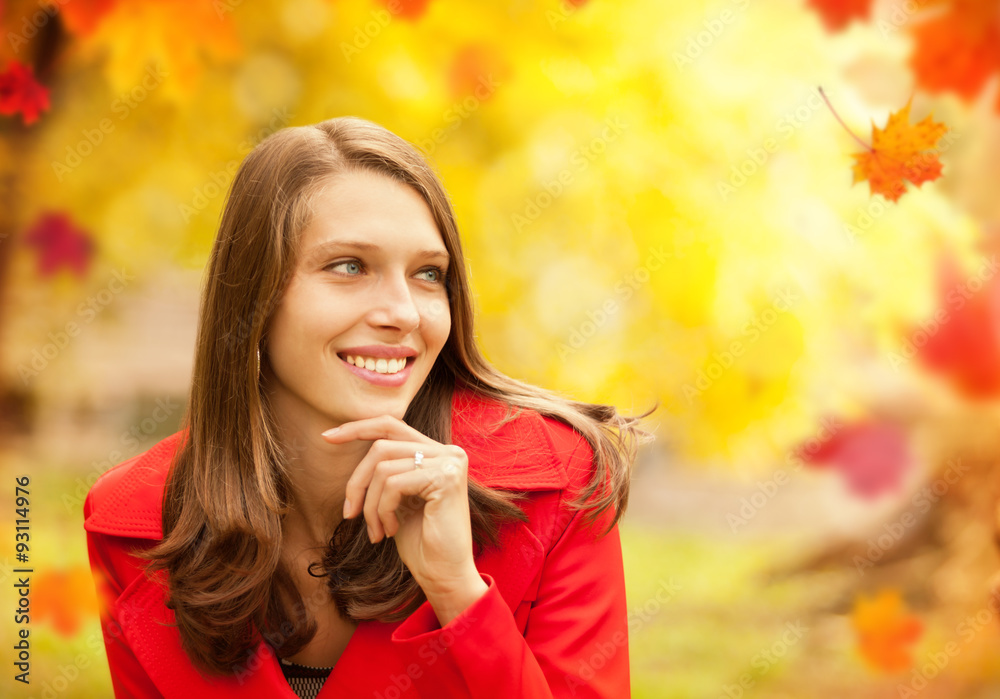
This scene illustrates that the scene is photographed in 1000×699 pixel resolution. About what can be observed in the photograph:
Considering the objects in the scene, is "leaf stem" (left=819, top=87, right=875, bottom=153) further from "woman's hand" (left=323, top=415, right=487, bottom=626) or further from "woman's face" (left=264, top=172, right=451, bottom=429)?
"woman's hand" (left=323, top=415, right=487, bottom=626)

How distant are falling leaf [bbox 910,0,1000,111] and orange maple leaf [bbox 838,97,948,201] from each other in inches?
10.8

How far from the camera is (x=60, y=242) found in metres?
3.00

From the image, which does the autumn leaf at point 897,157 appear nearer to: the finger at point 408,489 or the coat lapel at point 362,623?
the coat lapel at point 362,623

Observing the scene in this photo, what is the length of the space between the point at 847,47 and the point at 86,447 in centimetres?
308

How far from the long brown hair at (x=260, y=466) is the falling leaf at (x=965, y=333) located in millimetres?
2234

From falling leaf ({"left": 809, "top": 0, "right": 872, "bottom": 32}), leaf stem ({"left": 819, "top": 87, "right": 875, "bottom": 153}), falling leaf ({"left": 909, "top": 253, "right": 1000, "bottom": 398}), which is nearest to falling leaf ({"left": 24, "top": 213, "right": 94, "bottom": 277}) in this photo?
leaf stem ({"left": 819, "top": 87, "right": 875, "bottom": 153})

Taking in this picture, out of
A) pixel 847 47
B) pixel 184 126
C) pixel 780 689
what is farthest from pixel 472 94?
pixel 780 689

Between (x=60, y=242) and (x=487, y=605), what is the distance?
2323mm

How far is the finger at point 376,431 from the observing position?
1396 millimetres

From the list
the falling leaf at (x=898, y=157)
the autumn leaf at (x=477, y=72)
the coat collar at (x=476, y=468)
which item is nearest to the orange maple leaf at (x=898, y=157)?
the falling leaf at (x=898, y=157)

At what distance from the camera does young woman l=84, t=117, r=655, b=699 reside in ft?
4.57

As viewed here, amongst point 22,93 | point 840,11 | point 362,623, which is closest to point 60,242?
point 22,93

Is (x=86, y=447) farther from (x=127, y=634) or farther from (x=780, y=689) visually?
(x=780, y=689)

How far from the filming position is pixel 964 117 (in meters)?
3.40
